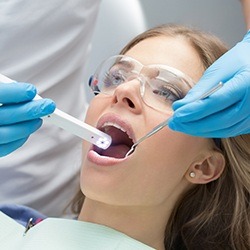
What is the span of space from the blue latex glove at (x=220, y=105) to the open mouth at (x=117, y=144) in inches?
10.2

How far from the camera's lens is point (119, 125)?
134cm

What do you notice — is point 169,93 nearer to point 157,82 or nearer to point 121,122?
point 157,82

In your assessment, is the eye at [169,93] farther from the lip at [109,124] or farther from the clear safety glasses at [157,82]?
the lip at [109,124]

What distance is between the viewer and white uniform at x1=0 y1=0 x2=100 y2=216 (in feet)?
5.59

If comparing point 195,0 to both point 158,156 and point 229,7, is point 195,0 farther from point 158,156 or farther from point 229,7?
point 158,156

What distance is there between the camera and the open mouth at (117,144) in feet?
4.75

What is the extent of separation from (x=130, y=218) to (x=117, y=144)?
7.7 inches

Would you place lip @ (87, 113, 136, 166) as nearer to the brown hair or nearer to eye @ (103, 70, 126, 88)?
eye @ (103, 70, 126, 88)

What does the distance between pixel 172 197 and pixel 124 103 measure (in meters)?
0.31

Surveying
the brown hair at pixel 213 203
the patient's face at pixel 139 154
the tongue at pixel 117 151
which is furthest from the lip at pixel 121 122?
the brown hair at pixel 213 203

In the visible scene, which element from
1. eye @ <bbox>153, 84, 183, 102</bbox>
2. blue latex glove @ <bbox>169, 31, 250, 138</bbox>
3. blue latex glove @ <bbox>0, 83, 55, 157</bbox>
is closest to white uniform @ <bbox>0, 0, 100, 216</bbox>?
blue latex glove @ <bbox>0, 83, 55, 157</bbox>

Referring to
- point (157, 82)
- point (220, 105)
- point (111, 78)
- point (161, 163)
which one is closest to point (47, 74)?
point (111, 78)

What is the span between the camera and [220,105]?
1.20m

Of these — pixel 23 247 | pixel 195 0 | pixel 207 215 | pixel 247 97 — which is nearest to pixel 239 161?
pixel 207 215
